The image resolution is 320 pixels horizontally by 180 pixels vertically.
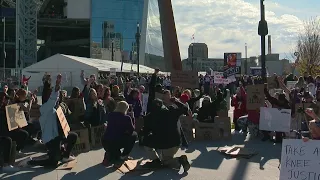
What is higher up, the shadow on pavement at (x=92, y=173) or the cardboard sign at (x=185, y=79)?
the cardboard sign at (x=185, y=79)

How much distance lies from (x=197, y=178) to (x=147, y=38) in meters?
70.6

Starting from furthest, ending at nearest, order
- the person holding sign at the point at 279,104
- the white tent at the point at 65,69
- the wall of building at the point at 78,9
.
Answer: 1. the wall of building at the point at 78,9
2. the white tent at the point at 65,69
3. the person holding sign at the point at 279,104

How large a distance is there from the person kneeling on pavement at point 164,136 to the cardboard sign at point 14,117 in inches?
107

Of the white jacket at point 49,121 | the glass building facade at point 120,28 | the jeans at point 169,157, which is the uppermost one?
the glass building facade at point 120,28

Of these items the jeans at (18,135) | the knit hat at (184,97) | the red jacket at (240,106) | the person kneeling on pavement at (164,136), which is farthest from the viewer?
the red jacket at (240,106)

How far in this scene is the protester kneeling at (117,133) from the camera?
8750 mm

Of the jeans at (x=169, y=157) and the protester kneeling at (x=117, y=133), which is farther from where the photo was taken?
the protester kneeling at (x=117, y=133)

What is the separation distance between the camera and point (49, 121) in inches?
337

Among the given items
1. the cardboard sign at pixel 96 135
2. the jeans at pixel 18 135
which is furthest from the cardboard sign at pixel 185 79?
the jeans at pixel 18 135

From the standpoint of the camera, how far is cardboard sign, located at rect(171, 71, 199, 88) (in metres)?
13.4

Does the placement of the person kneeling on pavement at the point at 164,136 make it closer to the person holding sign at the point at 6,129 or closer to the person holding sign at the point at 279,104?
the person holding sign at the point at 6,129

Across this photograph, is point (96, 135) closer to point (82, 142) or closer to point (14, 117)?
point (82, 142)

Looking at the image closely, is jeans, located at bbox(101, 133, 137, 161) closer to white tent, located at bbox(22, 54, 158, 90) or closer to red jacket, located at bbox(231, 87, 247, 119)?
red jacket, located at bbox(231, 87, 247, 119)

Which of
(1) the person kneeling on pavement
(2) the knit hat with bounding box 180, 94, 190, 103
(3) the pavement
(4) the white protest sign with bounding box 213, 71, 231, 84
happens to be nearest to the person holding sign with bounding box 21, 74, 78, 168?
(3) the pavement
